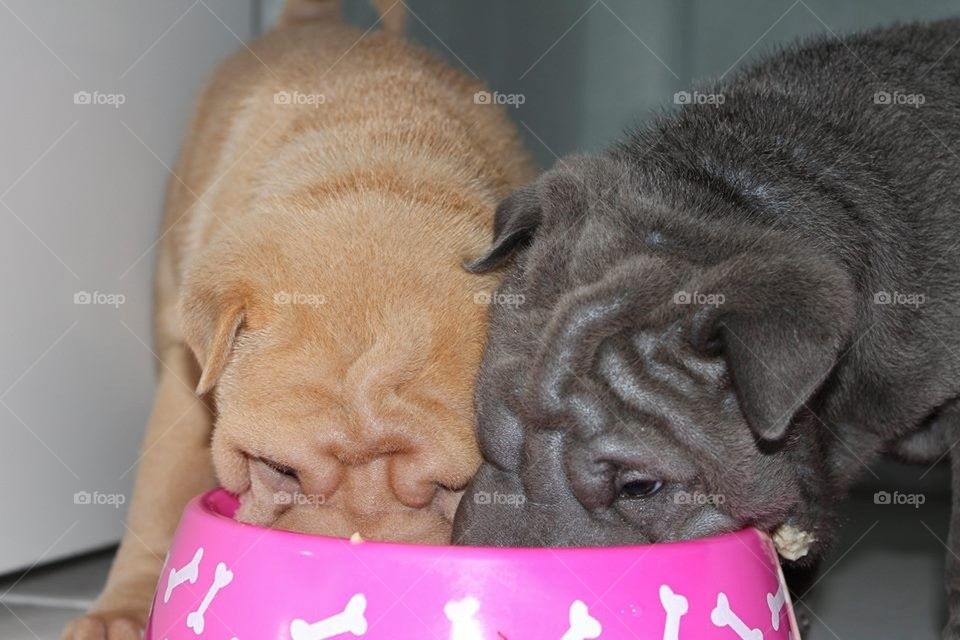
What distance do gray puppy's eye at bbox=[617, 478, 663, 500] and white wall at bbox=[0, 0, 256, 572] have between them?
2.18 metres

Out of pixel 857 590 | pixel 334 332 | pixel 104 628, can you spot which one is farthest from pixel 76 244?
pixel 857 590

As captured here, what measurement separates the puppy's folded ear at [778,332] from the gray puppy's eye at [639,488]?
0.91ft

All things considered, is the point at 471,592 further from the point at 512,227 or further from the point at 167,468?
the point at 167,468

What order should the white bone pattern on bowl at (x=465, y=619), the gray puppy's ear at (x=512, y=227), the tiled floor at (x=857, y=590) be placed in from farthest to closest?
the tiled floor at (x=857, y=590), the gray puppy's ear at (x=512, y=227), the white bone pattern on bowl at (x=465, y=619)

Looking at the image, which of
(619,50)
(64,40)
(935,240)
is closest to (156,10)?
(64,40)

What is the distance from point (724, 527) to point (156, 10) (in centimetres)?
331

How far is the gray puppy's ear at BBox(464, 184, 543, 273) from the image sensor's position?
290 centimetres

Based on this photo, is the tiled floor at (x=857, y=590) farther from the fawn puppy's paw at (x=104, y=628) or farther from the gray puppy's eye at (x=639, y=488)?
the gray puppy's eye at (x=639, y=488)

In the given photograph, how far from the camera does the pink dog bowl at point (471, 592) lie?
223cm

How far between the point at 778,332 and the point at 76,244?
2.73 m

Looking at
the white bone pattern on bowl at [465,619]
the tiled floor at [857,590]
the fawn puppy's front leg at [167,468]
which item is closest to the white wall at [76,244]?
the tiled floor at [857,590]

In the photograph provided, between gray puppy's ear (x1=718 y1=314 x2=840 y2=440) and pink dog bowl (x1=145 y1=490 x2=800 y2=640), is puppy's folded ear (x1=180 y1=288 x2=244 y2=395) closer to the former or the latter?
pink dog bowl (x1=145 y1=490 x2=800 y2=640)

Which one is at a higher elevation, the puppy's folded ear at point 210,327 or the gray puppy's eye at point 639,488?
the puppy's folded ear at point 210,327

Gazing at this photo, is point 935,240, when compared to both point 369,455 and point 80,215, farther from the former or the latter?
point 80,215
